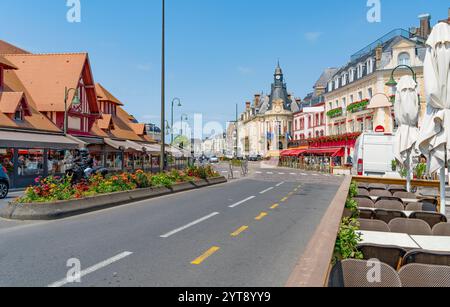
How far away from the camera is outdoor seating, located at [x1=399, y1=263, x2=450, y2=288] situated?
11.2 ft

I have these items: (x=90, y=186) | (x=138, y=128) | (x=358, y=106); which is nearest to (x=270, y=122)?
(x=358, y=106)

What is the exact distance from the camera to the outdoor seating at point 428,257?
153 inches

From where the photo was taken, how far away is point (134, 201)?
15.0 m

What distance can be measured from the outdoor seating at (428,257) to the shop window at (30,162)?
78.3 feet

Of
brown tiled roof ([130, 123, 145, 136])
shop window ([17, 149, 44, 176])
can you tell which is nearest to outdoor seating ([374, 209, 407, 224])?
shop window ([17, 149, 44, 176])

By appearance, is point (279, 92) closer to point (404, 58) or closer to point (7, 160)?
point (404, 58)

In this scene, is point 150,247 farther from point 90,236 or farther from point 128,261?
point 90,236

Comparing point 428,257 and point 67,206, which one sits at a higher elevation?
point 428,257

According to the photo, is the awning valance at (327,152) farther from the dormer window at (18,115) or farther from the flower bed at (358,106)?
the dormer window at (18,115)

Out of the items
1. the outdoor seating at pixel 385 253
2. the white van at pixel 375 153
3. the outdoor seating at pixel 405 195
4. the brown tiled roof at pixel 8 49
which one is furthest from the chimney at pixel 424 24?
the outdoor seating at pixel 385 253

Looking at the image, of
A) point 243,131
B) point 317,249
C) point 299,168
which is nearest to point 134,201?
point 317,249

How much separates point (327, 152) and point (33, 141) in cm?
4062

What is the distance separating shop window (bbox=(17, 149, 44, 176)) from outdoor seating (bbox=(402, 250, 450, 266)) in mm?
23878

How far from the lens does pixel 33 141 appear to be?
2294 cm
